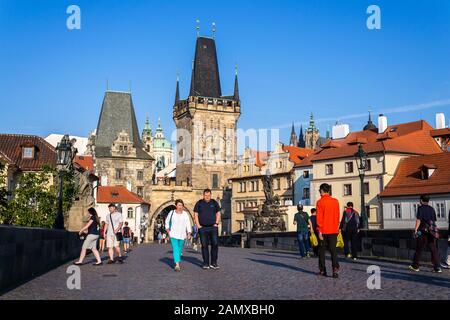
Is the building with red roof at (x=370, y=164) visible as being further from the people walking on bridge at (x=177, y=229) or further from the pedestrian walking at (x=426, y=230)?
the people walking on bridge at (x=177, y=229)

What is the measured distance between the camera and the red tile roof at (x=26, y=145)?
150 feet

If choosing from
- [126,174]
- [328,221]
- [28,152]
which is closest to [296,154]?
[126,174]

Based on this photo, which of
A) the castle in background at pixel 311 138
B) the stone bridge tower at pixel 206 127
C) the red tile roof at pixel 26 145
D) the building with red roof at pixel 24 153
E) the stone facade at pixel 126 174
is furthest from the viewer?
the castle in background at pixel 311 138

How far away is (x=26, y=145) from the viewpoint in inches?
1841

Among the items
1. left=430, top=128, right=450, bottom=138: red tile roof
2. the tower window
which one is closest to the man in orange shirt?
the tower window

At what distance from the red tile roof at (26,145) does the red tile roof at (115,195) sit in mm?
20141

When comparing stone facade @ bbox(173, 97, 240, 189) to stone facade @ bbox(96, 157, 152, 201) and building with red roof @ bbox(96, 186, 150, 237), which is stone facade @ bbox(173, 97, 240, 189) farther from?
building with red roof @ bbox(96, 186, 150, 237)

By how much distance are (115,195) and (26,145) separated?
24433 mm

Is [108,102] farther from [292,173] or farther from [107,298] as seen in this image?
[107,298]

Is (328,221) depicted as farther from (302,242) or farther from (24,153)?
(24,153)

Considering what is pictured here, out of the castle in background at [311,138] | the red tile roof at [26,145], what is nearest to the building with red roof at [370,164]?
the red tile roof at [26,145]

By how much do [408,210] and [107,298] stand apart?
42.7 meters
